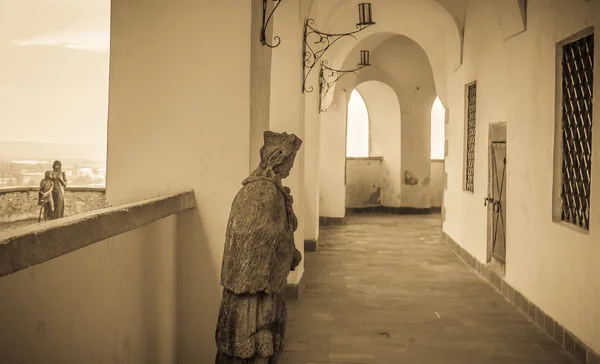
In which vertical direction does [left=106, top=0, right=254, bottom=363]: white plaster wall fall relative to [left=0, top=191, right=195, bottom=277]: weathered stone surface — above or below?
above

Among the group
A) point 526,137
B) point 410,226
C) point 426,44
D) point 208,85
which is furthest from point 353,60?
point 208,85

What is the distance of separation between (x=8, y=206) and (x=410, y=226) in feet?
32.9

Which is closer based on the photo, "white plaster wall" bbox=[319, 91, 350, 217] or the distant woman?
"white plaster wall" bbox=[319, 91, 350, 217]

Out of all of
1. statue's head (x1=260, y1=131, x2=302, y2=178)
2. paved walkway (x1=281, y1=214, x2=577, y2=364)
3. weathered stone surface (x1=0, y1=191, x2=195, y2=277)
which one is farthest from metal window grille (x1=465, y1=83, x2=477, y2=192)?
weathered stone surface (x1=0, y1=191, x2=195, y2=277)

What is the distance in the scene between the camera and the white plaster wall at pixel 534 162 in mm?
4547

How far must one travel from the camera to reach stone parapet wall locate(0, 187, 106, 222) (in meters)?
13.3

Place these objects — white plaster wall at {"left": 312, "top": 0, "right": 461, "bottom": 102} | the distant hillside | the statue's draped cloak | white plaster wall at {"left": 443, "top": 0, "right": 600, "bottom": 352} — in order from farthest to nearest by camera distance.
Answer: the distant hillside → white plaster wall at {"left": 312, "top": 0, "right": 461, "bottom": 102} → white plaster wall at {"left": 443, "top": 0, "right": 600, "bottom": 352} → the statue's draped cloak

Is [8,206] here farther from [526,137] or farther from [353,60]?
[526,137]

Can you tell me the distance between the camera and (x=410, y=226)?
13.2 meters

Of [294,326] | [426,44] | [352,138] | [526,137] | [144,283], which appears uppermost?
[426,44]

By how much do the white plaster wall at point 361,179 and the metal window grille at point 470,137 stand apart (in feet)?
23.3

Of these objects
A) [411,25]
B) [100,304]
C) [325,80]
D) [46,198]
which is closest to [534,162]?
[100,304]

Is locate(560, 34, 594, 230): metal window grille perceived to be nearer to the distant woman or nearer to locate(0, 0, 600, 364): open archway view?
locate(0, 0, 600, 364): open archway view

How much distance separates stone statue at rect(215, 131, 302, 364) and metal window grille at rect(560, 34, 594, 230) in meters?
3.11
